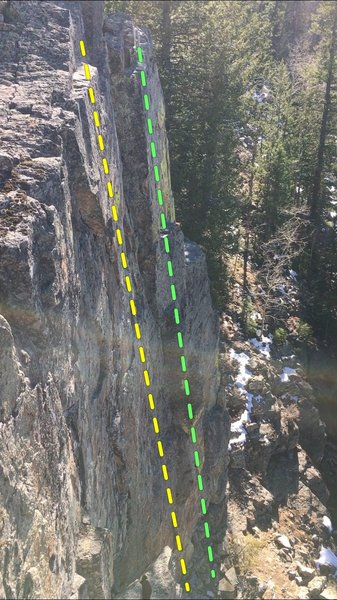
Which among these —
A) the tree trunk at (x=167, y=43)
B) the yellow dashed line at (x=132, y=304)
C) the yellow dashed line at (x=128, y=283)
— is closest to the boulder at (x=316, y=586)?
the yellow dashed line at (x=132, y=304)

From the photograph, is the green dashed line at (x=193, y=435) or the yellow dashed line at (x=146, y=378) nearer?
the yellow dashed line at (x=146, y=378)

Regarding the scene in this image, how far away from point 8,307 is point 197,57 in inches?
706

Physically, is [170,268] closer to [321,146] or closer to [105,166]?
[105,166]

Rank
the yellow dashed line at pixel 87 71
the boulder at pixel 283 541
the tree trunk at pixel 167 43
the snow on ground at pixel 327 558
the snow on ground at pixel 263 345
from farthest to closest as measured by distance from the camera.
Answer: the snow on ground at pixel 263 345
the tree trunk at pixel 167 43
the snow on ground at pixel 327 558
the boulder at pixel 283 541
the yellow dashed line at pixel 87 71

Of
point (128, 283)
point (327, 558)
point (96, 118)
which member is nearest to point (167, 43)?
point (96, 118)

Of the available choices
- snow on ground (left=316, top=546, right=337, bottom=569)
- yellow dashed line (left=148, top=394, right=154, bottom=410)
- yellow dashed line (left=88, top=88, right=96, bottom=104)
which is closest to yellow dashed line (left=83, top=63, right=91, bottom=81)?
yellow dashed line (left=88, top=88, right=96, bottom=104)

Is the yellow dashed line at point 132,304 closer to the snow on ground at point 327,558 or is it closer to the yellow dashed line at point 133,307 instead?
the yellow dashed line at point 133,307

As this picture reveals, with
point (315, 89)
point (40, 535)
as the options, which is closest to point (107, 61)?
point (40, 535)

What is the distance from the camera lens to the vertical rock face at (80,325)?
5441 millimetres

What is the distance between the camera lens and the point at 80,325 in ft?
24.1

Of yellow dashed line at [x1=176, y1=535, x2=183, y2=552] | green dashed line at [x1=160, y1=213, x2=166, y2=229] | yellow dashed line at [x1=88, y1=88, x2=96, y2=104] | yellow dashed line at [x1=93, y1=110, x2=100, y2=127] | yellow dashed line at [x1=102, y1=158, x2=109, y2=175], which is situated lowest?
yellow dashed line at [x1=176, y1=535, x2=183, y2=552]

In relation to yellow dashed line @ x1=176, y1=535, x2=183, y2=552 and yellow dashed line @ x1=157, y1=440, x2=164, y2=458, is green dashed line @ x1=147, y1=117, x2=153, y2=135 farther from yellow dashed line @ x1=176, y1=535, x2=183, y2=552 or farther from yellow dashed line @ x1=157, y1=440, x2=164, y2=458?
yellow dashed line @ x1=176, y1=535, x2=183, y2=552

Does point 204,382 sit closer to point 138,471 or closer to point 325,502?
point 138,471

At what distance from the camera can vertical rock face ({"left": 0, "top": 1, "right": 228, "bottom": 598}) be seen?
544cm
